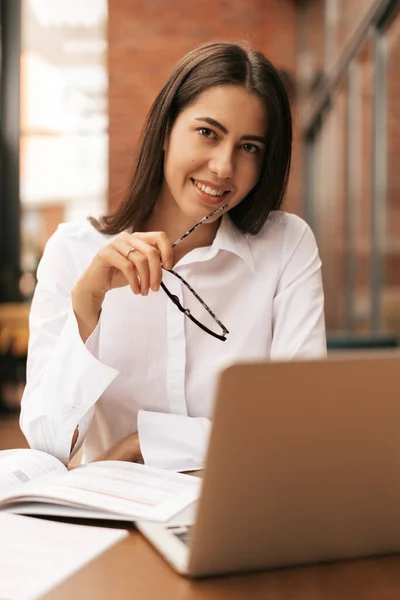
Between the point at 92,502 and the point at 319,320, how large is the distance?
2.57 feet

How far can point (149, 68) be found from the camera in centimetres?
655

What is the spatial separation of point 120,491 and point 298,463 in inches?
12.5

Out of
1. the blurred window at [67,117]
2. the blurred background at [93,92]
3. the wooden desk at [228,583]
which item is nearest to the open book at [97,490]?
the wooden desk at [228,583]

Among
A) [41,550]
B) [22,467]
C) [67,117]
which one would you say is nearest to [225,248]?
[22,467]

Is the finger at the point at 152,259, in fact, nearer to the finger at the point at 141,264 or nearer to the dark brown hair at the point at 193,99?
the finger at the point at 141,264

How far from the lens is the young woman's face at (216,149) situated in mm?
1480

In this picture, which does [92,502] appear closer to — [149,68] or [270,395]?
[270,395]

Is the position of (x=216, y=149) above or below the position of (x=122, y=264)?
above

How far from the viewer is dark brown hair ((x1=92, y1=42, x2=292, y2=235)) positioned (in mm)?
1523

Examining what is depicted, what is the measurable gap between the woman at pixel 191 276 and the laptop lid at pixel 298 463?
65cm

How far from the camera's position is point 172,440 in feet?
4.43

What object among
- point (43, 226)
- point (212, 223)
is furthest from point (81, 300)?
point (43, 226)

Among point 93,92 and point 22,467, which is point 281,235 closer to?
point 22,467

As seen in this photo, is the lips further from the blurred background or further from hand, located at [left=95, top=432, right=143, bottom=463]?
the blurred background
